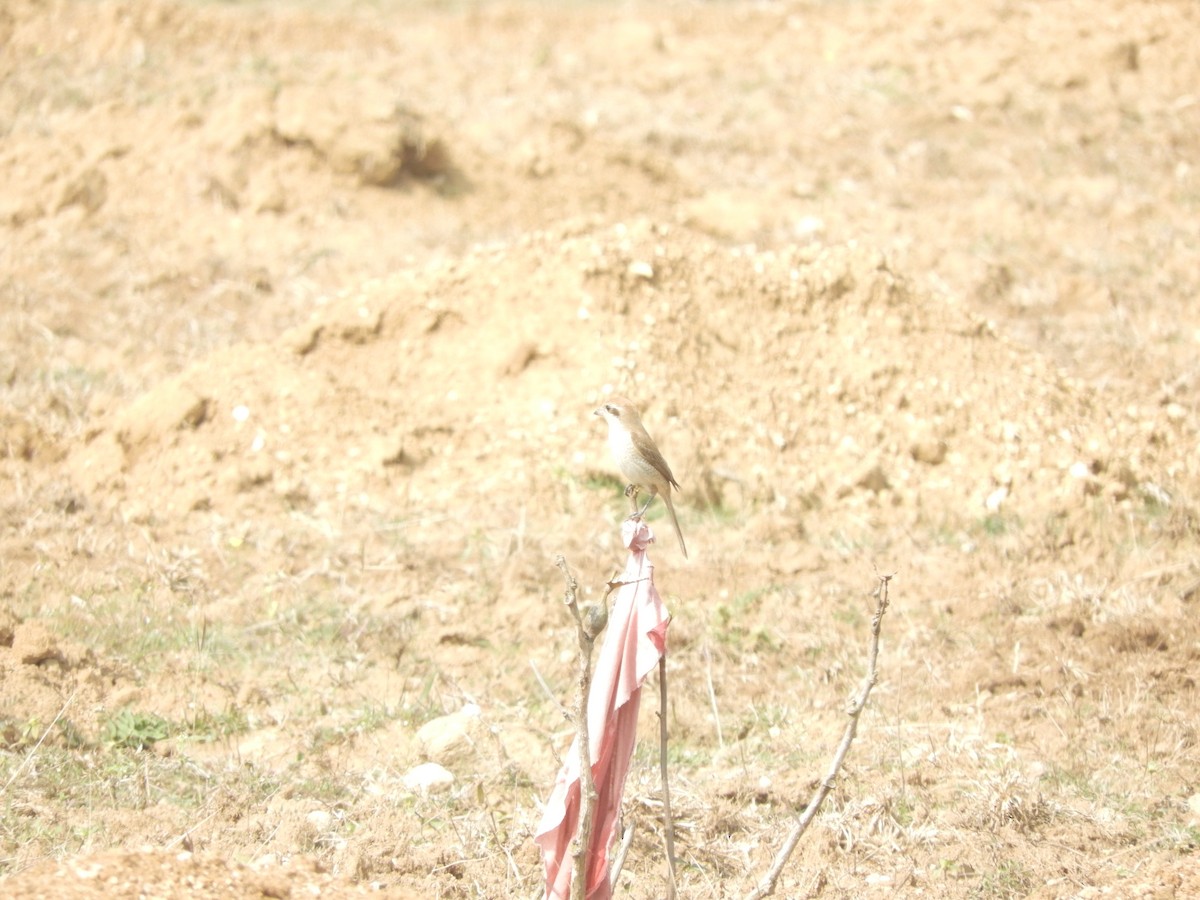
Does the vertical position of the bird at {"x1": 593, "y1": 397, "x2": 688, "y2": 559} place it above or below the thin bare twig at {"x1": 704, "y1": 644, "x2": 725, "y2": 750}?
above

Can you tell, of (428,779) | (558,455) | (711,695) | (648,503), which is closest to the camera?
(648,503)

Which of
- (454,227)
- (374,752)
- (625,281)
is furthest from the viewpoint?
(454,227)

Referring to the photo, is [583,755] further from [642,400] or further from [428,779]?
[642,400]

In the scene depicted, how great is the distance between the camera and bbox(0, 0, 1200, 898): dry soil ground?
4.01 metres

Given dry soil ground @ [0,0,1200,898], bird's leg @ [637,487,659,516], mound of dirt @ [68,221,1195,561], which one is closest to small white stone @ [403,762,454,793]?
dry soil ground @ [0,0,1200,898]

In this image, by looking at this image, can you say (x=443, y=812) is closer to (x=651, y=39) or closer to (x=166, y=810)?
(x=166, y=810)

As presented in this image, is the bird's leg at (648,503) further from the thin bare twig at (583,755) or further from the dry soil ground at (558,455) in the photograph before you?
the dry soil ground at (558,455)

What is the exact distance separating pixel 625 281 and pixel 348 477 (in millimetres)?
1726

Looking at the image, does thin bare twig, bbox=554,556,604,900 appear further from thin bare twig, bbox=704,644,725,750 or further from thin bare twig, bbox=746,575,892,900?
thin bare twig, bbox=704,644,725,750

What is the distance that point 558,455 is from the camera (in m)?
6.29

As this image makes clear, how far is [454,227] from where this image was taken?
29.2ft

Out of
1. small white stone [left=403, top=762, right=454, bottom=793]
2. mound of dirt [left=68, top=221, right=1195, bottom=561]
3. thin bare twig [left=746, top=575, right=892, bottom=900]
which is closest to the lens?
thin bare twig [left=746, top=575, right=892, bottom=900]

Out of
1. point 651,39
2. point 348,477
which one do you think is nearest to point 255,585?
point 348,477

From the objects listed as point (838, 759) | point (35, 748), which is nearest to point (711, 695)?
point (838, 759)
